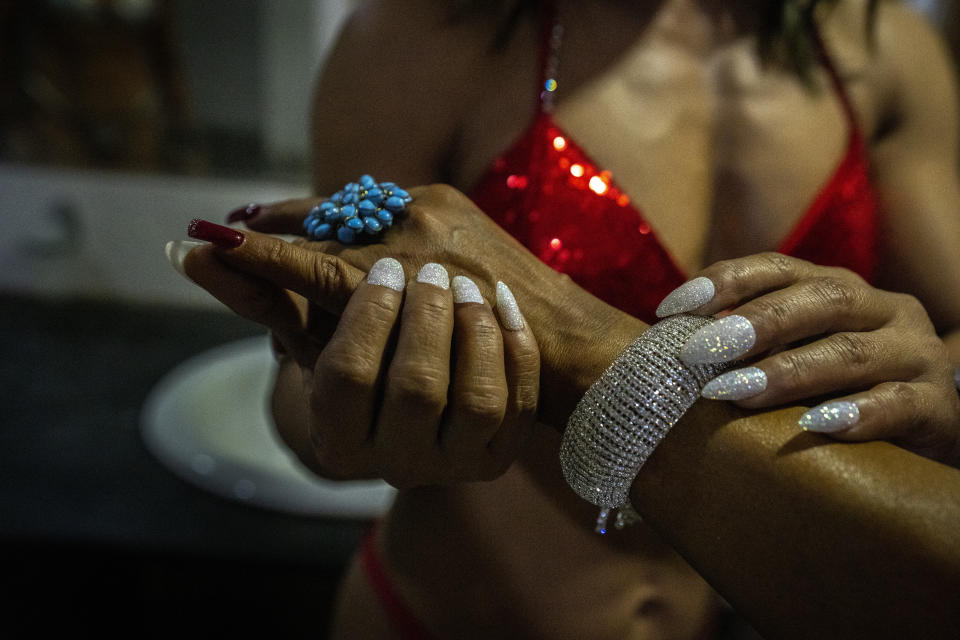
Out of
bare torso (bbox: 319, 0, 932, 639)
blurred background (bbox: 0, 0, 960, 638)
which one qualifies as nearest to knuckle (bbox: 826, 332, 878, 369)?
bare torso (bbox: 319, 0, 932, 639)

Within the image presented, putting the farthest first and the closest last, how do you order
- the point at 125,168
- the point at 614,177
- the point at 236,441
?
1. the point at 125,168
2. the point at 236,441
3. the point at 614,177

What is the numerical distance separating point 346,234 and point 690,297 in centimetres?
19

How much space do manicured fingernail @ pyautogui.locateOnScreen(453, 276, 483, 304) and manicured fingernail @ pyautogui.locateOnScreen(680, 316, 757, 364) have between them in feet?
0.35

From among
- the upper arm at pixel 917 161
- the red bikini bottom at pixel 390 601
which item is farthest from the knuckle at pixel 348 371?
the upper arm at pixel 917 161

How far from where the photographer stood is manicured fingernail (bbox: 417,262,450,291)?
14.4 inches

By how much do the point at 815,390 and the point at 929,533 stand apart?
75mm

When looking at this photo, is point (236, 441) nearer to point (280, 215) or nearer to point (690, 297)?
point (280, 215)

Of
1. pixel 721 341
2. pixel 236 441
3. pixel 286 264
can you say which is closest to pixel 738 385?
pixel 721 341

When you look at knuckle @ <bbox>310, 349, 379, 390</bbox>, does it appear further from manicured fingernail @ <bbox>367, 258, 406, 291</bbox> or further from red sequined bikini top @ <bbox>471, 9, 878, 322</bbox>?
red sequined bikini top @ <bbox>471, 9, 878, 322</bbox>

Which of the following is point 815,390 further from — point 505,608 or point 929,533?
point 505,608

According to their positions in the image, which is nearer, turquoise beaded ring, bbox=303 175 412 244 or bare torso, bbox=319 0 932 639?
turquoise beaded ring, bbox=303 175 412 244

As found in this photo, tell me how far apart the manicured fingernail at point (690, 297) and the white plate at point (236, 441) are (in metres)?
0.55

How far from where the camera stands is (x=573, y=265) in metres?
0.53

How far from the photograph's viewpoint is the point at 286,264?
1.22 feet
